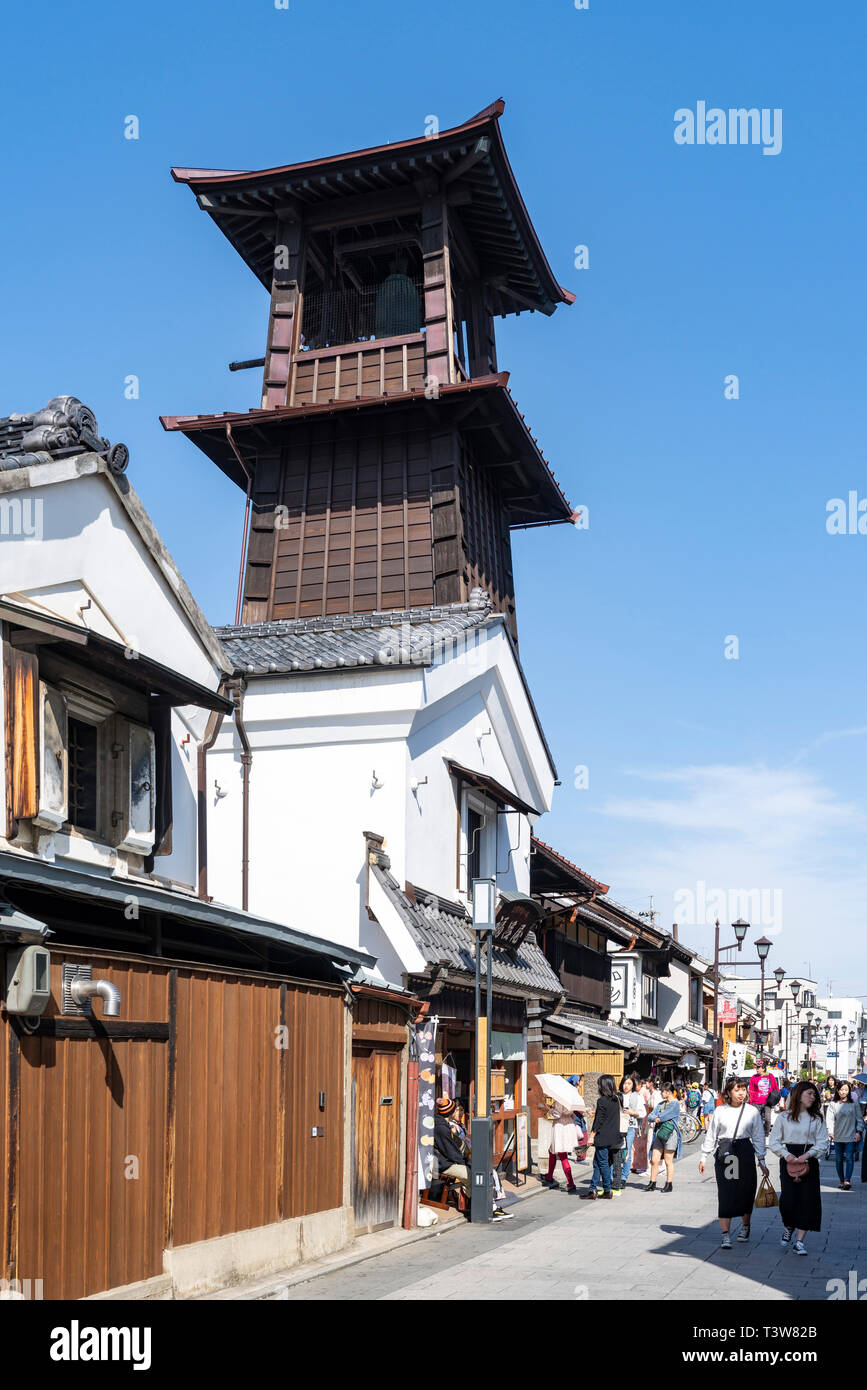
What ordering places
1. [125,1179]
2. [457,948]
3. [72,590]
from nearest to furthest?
[125,1179], [72,590], [457,948]

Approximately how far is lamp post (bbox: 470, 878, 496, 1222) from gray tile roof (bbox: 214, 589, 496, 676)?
3628 mm

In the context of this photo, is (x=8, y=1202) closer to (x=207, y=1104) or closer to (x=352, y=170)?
(x=207, y=1104)

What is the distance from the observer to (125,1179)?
1027 cm

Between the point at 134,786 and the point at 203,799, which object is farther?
the point at 203,799

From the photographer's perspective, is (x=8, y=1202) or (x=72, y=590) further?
(x=72, y=590)

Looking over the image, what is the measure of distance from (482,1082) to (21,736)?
8930mm

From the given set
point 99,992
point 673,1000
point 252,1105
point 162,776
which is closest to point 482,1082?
point 252,1105

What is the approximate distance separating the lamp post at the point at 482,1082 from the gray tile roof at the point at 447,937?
1.88ft

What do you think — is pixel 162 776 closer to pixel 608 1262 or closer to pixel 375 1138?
pixel 375 1138

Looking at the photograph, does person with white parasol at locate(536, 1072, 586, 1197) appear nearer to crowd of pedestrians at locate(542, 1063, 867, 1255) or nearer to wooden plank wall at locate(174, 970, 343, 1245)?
crowd of pedestrians at locate(542, 1063, 867, 1255)

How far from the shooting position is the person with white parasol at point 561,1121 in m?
22.0

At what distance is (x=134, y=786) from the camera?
15.1 metres
